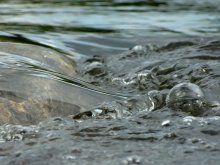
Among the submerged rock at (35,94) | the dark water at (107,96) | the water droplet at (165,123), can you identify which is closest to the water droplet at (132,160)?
the dark water at (107,96)

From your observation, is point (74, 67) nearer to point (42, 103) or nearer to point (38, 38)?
point (38, 38)

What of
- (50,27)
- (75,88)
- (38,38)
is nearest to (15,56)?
(75,88)

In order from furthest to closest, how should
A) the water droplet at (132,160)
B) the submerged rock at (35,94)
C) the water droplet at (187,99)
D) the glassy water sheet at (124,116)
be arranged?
1. the water droplet at (187,99)
2. the submerged rock at (35,94)
3. the glassy water sheet at (124,116)
4. the water droplet at (132,160)

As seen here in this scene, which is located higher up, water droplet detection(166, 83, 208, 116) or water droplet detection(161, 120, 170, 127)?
water droplet detection(166, 83, 208, 116)

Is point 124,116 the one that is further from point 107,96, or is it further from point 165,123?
point 107,96

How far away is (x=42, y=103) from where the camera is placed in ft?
13.7

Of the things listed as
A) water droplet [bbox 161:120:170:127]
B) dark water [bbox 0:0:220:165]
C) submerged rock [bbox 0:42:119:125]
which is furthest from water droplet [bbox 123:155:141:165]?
submerged rock [bbox 0:42:119:125]

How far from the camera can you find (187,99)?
4309 millimetres

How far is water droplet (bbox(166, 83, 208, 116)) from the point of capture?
13.8 ft

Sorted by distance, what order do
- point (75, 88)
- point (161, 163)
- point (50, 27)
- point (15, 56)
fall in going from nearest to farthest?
1. point (161, 163)
2. point (75, 88)
3. point (15, 56)
4. point (50, 27)

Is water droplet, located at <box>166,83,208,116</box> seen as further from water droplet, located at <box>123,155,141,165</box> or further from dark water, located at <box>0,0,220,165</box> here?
water droplet, located at <box>123,155,141,165</box>

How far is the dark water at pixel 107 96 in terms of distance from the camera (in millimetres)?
3330

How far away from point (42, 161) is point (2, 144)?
Result: 389 mm

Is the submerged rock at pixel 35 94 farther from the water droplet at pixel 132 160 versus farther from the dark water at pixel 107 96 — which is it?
the water droplet at pixel 132 160
